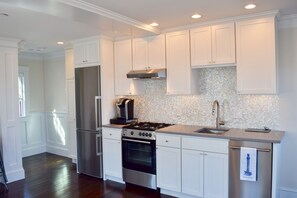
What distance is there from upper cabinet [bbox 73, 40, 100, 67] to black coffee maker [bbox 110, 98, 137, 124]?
2.81 ft

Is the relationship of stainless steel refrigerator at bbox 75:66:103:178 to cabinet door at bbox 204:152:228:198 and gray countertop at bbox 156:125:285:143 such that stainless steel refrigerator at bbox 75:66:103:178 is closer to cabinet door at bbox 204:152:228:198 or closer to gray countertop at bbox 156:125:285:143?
gray countertop at bbox 156:125:285:143

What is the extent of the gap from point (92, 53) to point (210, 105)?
2329 mm

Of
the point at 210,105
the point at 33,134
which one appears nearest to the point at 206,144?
the point at 210,105

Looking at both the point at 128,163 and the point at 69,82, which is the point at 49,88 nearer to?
the point at 69,82

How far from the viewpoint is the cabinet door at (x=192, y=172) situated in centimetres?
330

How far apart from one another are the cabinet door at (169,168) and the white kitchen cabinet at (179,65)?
97 centimetres

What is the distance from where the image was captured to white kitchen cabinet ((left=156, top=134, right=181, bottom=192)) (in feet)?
11.4

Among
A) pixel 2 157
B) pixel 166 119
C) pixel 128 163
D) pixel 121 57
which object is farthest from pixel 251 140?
pixel 2 157

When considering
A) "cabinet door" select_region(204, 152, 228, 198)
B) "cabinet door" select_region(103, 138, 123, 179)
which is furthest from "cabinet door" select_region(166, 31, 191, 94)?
"cabinet door" select_region(103, 138, 123, 179)

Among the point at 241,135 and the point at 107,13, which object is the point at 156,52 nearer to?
the point at 107,13

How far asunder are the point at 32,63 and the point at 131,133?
153 inches

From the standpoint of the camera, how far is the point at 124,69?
444cm

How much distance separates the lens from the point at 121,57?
446 centimetres

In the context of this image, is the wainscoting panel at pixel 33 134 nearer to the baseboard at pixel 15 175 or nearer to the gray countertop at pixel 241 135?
the baseboard at pixel 15 175
